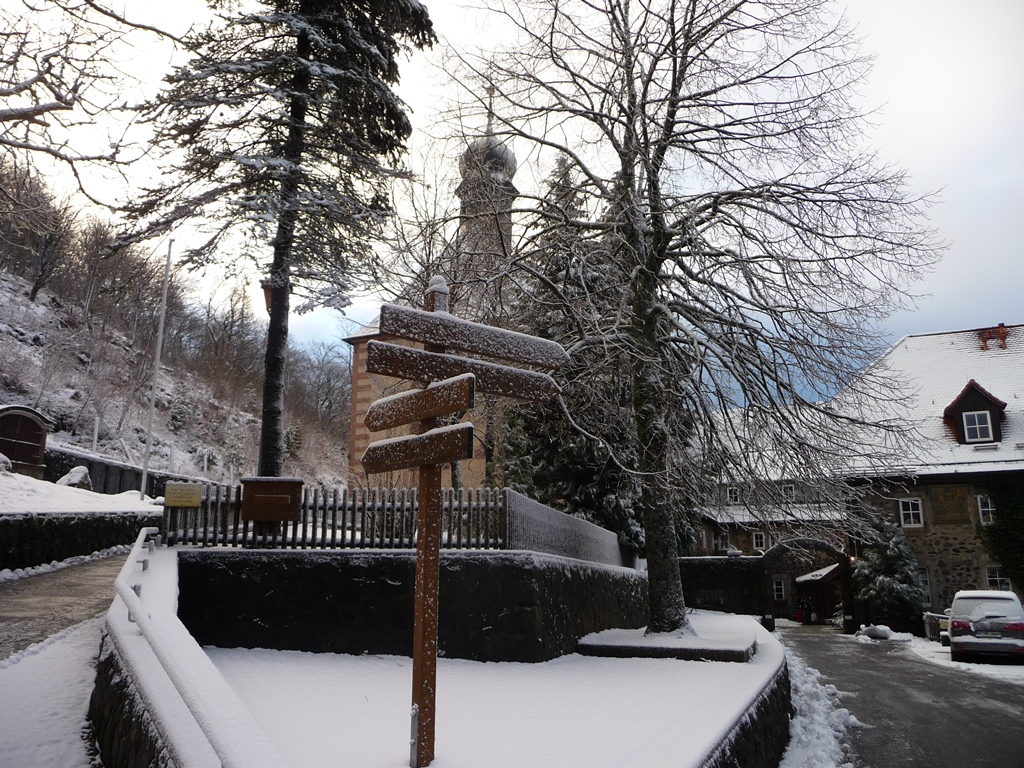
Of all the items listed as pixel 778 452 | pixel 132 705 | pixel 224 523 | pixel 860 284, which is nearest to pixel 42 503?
pixel 224 523

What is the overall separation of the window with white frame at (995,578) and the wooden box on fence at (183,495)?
3122 cm

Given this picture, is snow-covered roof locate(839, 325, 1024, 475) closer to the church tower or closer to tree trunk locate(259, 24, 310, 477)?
the church tower

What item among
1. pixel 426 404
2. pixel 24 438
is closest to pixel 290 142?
pixel 426 404

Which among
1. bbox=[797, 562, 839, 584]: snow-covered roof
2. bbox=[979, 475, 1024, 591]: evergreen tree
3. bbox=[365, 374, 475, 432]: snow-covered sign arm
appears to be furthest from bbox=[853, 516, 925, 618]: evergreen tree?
bbox=[365, 374, 475, 432]: snow-covered sign arm

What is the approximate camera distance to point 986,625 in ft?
61.6

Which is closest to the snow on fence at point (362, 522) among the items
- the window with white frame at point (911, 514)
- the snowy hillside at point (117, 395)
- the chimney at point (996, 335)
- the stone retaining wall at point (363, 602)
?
the stone retaining wall at point (363, 602)

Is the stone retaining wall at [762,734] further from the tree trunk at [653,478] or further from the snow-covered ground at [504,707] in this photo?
the tree trunk at [653,478]

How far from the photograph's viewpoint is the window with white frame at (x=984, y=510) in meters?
30.2

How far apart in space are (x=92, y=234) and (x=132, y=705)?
162 ft

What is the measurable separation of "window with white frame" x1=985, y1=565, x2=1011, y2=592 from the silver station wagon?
1203 centimetres

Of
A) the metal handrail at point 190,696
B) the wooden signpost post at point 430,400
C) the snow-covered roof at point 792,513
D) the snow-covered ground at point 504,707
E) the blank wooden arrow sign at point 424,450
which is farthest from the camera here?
the snow-covered roof at point 792,513

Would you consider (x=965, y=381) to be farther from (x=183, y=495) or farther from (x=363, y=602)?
(x=183, y=495)

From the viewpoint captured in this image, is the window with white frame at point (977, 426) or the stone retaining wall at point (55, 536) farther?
the window with white frame at point (977, 426)

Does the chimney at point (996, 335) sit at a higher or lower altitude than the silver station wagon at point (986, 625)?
higher
